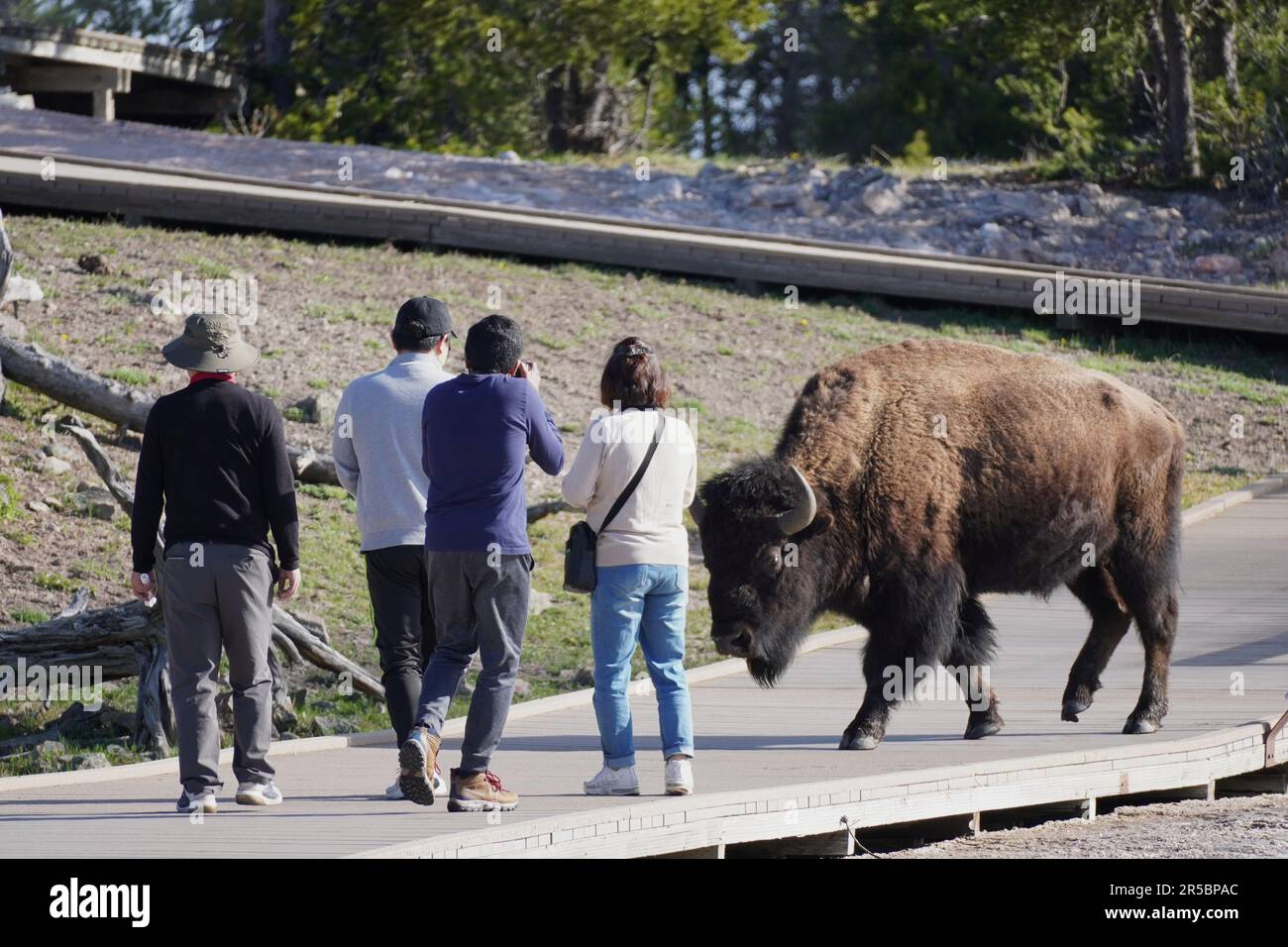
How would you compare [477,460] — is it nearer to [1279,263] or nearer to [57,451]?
[57,451]

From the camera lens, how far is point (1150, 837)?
9.00m

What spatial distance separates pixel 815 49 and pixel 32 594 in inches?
1861

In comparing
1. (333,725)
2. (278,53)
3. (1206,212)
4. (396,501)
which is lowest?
(333,725)

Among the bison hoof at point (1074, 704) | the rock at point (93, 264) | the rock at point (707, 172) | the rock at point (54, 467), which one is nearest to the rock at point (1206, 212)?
the rock at point (707, 172)

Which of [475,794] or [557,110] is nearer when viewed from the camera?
[475,794]

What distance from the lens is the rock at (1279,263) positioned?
2644cm

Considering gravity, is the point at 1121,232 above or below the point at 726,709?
above

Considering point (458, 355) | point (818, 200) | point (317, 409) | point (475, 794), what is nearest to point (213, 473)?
point (475, 794)

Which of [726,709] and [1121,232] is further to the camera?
[1121,232]

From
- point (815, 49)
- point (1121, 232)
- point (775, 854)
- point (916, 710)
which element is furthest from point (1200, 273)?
point (815, 49)

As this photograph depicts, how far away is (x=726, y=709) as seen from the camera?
35.6 feet

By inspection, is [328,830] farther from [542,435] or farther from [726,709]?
[726,709]

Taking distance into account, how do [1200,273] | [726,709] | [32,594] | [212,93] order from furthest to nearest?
[212,93], [1200,273], [32,594], [726,709]

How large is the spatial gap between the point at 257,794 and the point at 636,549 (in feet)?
6.02
